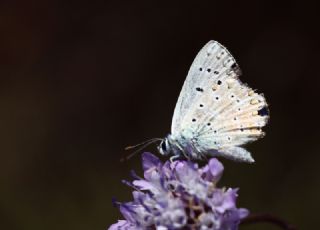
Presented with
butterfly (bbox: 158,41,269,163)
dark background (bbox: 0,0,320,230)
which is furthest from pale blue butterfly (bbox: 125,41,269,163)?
dark background (bbox: 0,0,320,230)

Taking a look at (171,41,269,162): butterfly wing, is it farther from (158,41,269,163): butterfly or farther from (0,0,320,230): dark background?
(0,0,320,230): dark background

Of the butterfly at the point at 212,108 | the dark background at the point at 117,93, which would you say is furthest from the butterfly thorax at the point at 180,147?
the dark background at the point at 117,93

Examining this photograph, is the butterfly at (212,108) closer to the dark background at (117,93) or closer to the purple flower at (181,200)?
the purple flower at (181,200)

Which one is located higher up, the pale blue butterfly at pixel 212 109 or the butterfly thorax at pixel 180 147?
the pale blue butterfly at pixel 212 109

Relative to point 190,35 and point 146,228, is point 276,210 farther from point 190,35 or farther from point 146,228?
point 146,228

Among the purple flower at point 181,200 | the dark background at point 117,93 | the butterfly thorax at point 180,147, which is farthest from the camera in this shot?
the dark background at point 117,93

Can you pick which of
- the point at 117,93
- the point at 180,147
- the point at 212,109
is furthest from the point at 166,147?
the point at 117,93
